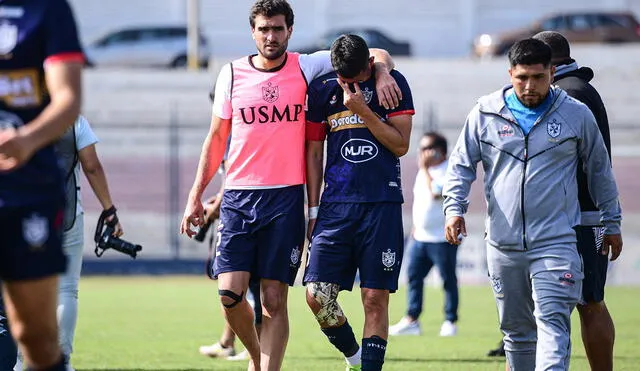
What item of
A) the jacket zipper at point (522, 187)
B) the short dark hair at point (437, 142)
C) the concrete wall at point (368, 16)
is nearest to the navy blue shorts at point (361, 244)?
the jacket zipper at point (522, 187)

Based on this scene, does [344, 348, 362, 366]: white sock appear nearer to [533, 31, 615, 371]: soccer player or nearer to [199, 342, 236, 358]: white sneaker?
[533, 31, 615, 371]: soccer player

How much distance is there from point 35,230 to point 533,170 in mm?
3146

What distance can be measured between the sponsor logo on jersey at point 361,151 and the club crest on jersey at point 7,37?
10.1ft

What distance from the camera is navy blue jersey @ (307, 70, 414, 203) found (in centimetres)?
764

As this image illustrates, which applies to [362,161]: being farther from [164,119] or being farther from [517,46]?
[164,119]

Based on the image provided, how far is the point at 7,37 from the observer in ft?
16.3

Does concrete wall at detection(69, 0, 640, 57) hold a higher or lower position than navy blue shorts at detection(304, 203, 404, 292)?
lower

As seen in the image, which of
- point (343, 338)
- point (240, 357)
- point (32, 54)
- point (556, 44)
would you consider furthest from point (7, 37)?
point (240, 357)

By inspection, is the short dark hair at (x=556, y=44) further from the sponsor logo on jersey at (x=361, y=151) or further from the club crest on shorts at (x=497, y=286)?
the club crest on shorts at (x=497, y=286)

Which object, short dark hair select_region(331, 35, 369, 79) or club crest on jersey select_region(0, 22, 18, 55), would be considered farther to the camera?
short dark hair select_region(331, 35, 369, 79)

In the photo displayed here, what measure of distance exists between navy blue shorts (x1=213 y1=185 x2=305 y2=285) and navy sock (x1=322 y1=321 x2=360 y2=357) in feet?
1.64

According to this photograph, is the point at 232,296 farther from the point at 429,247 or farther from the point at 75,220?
the point at 429,247

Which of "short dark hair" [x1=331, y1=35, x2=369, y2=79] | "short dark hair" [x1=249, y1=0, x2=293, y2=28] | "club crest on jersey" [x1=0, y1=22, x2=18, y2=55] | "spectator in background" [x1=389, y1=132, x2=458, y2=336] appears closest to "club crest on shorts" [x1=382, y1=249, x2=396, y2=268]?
"short dark hair" [x1=331, y1=35, x2=369, y2=79]

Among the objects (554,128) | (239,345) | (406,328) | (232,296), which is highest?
(554,128)
